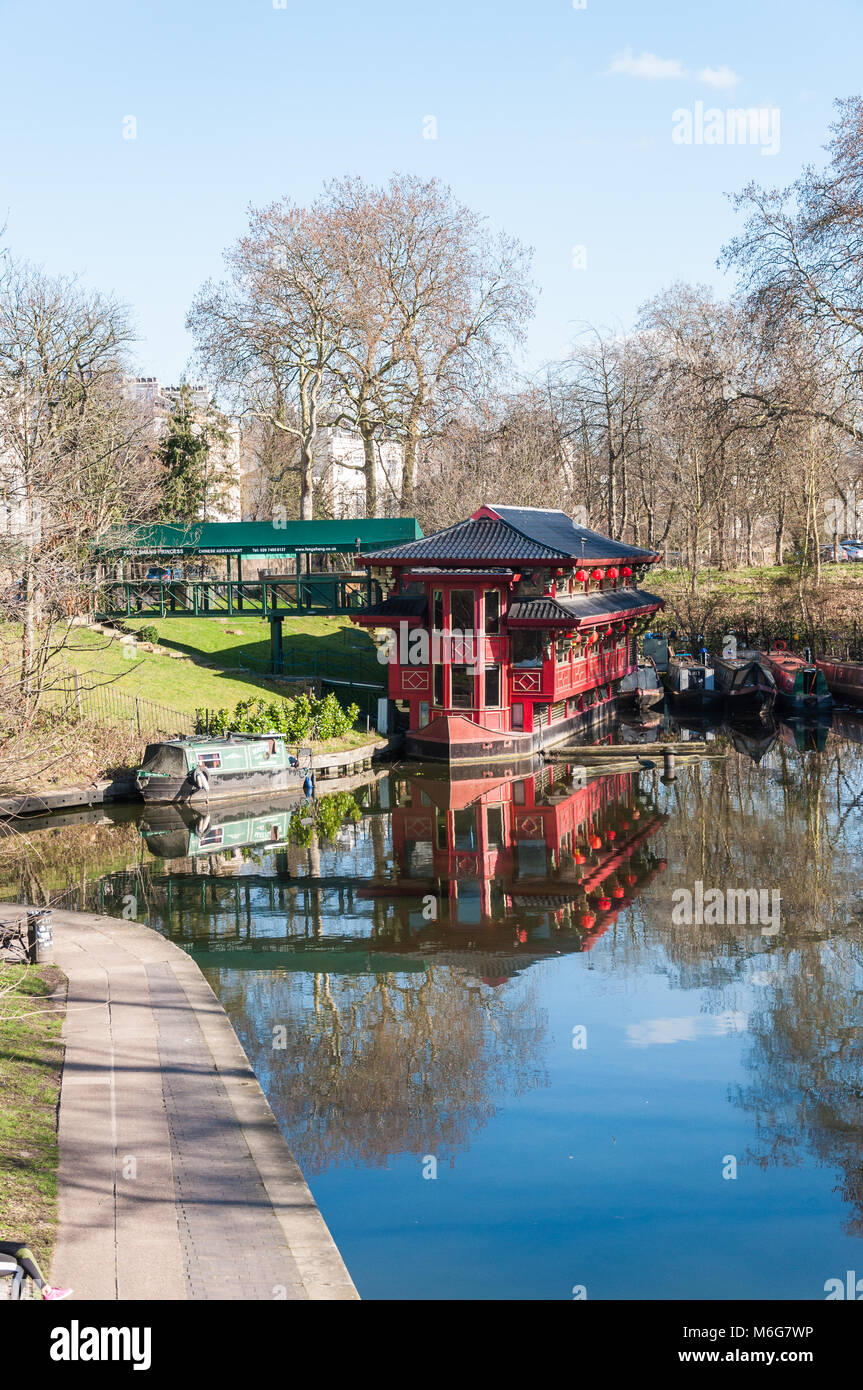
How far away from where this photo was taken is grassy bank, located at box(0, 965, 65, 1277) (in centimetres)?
968

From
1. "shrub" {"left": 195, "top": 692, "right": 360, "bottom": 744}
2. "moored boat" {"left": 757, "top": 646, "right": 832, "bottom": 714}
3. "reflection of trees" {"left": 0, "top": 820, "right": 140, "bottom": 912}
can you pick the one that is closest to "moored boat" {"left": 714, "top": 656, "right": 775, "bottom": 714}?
"moored boat" {"left": 757, "top": 646, "right": 832, "bottom": 714}

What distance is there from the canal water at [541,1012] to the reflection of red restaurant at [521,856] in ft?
0.35

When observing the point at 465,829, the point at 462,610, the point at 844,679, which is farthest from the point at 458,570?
the point at 844,679

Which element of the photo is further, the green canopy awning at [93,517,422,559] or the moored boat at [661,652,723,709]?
the moored boat at [661,652,723,709]

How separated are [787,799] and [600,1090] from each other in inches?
739

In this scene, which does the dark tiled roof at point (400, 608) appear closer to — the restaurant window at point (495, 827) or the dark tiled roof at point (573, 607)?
the dark tiled roof at point (573, 607)

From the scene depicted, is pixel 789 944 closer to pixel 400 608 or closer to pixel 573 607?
pixel 400 608

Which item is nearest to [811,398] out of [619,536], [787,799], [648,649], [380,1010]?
[648,649]

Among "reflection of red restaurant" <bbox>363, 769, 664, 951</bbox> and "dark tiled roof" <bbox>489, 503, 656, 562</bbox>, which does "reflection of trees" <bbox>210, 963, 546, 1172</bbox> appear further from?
"dark tiled roof" <bbox>489, 503, 656, 562</bbox>

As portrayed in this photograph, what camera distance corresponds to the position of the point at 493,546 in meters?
37.2

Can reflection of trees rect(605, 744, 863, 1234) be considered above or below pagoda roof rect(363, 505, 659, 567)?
below

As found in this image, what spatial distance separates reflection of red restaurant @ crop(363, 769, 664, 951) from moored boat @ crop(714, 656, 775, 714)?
13.6 m

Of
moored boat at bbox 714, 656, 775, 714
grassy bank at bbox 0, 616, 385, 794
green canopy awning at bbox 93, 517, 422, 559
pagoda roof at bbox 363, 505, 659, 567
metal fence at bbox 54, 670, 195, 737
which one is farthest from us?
moored boat at bbox 714, 656, 775, 714
